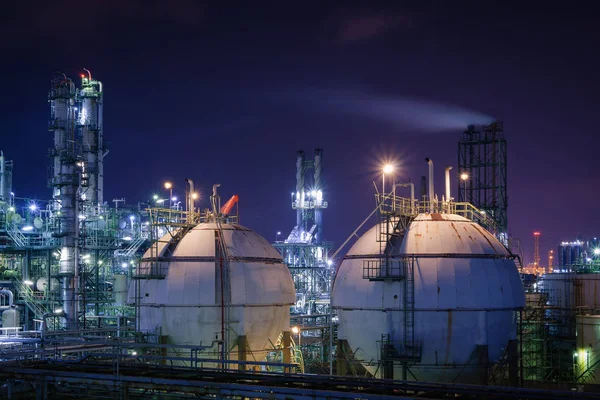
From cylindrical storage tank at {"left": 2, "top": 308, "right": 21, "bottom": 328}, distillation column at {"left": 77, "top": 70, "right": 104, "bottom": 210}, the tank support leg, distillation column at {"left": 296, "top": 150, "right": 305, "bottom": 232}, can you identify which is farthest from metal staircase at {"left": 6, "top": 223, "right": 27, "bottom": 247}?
the tank support leg

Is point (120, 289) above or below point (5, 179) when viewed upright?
below

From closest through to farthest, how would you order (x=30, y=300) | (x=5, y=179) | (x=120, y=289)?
(x=120, y=289), (x=30, y=300), (x=5, y=179)

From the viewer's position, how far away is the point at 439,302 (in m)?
30.1

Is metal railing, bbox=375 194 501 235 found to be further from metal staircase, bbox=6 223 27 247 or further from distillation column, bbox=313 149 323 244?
distillation column, bbox=313 149 323 244

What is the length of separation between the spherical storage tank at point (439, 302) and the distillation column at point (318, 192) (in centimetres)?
→ 4017

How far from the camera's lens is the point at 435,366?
98.6 feet

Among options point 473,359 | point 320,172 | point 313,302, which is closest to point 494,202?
point 313,302

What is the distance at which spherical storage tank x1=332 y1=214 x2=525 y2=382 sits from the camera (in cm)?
3009

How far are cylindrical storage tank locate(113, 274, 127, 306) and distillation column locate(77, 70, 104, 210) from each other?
375 inches

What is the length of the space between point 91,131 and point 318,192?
2226cm

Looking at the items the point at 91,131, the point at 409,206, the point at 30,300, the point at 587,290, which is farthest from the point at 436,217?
the point at 91,131

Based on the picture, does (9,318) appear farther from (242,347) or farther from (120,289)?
(242,347)

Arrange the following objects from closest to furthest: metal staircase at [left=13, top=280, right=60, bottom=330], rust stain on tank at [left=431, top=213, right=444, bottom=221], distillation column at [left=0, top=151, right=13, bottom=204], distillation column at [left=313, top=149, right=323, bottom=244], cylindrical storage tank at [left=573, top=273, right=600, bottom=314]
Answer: rust stain on tank at [left=431, top=213, right=444, bottom=221] < cylindrical storage tank at [left=573, top=273, right=600, bottom=314] < metal staircase at [left=13, top=280, right=60, bottom=330] < distillation column at [left=0, top=151, right=13, bottom=204] < distillation column at [left=313, top=149, right=323, bottom=244]

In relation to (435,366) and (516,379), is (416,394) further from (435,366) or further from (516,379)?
(516,379)
